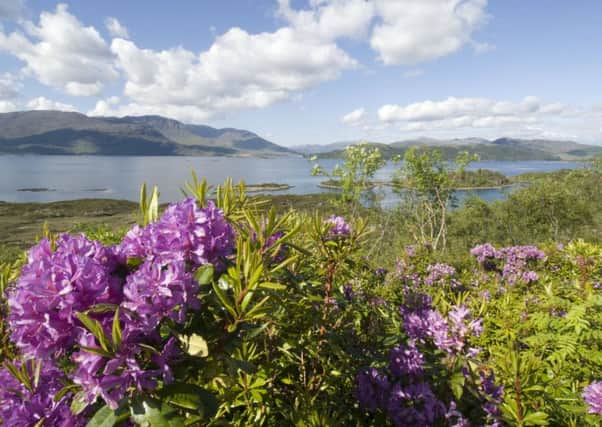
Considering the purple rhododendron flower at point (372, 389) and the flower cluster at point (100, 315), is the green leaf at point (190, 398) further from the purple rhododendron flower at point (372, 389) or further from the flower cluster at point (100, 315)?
the purple rhododendron flower at point (372, 389)

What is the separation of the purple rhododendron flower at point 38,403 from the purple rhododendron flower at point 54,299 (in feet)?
0.46

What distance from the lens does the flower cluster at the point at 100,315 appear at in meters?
0.94

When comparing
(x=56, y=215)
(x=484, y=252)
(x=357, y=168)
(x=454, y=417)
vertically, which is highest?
(x=357, y=168)

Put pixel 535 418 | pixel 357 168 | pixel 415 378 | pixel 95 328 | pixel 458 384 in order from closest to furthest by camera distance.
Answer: pixel 95 328
pixel 535 418
pixel 458 384
pixel 415 378
pixel 357 168

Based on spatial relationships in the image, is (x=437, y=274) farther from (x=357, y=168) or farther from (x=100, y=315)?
(x=357, y=168)

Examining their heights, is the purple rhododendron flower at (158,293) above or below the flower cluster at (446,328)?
above

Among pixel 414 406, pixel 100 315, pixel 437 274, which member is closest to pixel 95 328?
pixel 100 315

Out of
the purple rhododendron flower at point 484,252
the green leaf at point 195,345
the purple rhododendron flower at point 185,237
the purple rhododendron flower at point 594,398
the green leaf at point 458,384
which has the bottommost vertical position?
the purple rhododendron flower at point 484,252

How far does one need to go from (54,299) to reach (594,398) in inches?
91.6

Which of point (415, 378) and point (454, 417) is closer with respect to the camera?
point (454, 417)

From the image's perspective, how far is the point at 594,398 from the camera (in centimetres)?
168

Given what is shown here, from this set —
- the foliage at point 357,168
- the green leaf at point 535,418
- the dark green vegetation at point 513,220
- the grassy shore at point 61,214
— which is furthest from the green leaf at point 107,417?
the grassy shore at point 61,214

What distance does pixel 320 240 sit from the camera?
1.66 m

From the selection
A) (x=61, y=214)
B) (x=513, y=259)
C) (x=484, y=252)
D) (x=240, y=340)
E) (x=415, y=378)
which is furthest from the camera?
(x=61, y=214)
